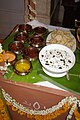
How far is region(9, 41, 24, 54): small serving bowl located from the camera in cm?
176

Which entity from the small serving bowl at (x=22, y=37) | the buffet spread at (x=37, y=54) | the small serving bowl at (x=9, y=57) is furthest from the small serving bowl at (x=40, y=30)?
the small serving bowl at (x=9, y=57)

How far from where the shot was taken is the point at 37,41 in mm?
1821

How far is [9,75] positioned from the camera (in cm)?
162

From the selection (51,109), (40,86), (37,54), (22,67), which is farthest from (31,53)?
(51,109)

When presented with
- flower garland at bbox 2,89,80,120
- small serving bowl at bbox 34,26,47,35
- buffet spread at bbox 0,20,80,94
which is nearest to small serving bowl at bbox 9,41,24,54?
buffet spread at bbox 0,20,80,94

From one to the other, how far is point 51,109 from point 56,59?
403 millimetres

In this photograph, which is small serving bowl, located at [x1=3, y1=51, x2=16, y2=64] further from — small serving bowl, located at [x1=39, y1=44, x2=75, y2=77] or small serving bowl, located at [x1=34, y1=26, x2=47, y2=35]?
small serving bowl, located at [x1=34, y1=26, x2=47, y2=35]

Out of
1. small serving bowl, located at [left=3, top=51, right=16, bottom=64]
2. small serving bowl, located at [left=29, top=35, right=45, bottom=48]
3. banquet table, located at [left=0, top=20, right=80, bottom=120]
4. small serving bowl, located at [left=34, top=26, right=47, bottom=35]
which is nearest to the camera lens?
banquet table, located at [left=0, top=20, right=80, bottom=120]

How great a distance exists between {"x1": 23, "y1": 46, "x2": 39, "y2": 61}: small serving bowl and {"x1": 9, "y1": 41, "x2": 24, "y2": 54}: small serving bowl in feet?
0.15

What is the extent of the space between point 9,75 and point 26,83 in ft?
0.53

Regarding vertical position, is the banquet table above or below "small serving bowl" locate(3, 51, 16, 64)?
below

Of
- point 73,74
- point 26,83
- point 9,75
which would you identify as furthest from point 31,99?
point 73,74

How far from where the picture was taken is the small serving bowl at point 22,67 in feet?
5.24

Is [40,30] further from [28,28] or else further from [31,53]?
[31,53]
